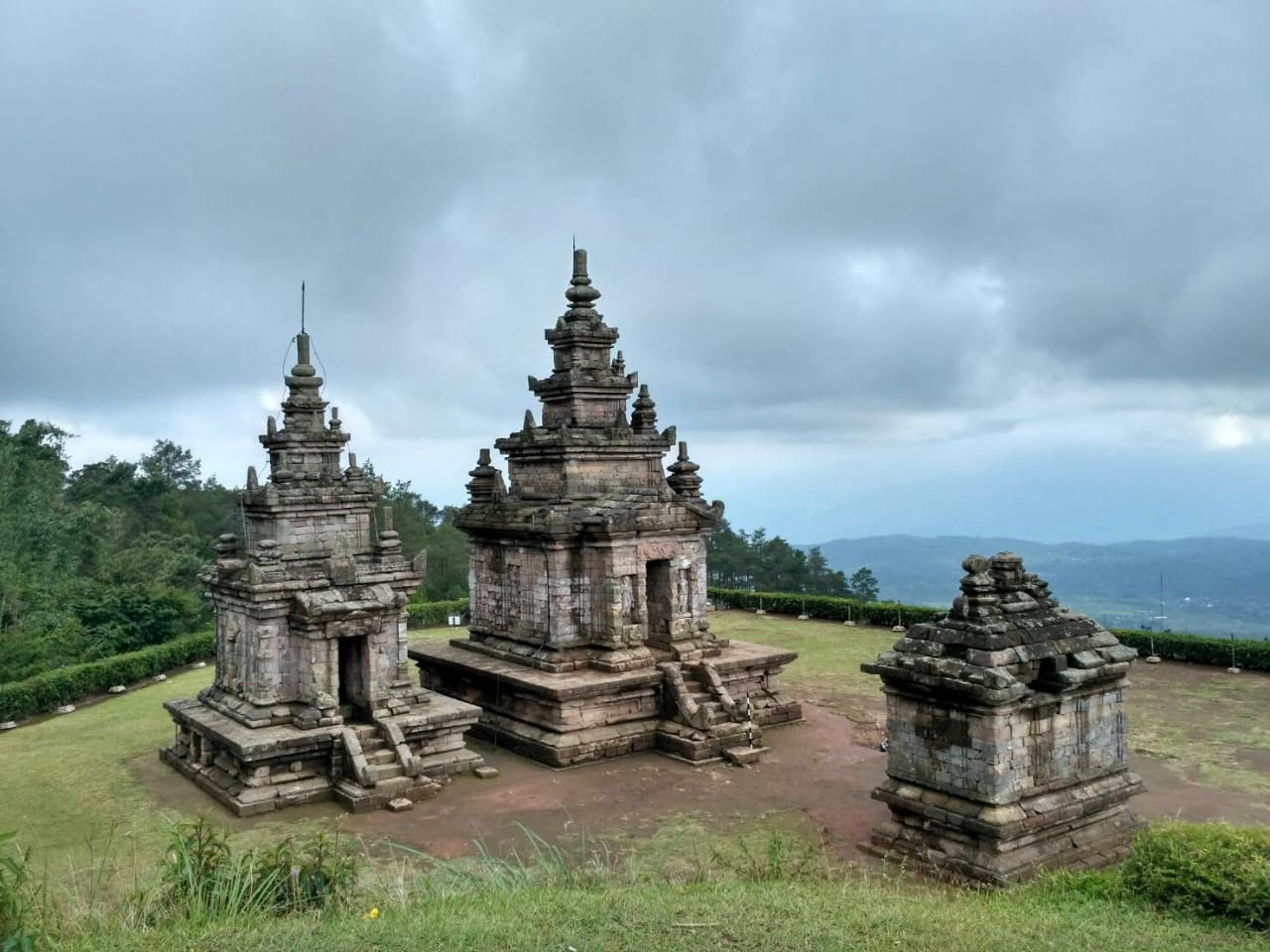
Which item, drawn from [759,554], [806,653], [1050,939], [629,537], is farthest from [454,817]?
[759,554]

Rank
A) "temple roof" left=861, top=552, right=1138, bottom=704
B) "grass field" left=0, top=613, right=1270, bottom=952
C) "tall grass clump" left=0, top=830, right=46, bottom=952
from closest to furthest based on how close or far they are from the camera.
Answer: "tall grass clump" left=0, top=830, right=46, bottom=952 < "grass field" left=0, top=613, right=1270, bottom=952 < "temple roof" left=861, top=552, right=1138, bottom=704

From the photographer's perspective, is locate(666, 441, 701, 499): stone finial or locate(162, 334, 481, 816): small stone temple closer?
locate(162, 334, 481, 816): small stone temple

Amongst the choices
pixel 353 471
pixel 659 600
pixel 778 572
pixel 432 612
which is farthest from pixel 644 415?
pixel 778 572

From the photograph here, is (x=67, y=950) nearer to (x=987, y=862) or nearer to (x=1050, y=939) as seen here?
(x=1050, y=939)

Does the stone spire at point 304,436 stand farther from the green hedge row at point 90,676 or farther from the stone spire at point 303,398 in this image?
the green hedge row at point 90,676

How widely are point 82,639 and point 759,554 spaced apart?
3652cm

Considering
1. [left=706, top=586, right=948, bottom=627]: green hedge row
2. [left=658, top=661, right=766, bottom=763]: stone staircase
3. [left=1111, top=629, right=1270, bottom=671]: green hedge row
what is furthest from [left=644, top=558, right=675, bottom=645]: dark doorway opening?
[left=1111, top=629, right=1270, bottom=671]: green hedge row

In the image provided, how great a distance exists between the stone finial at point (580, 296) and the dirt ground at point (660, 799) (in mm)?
9228

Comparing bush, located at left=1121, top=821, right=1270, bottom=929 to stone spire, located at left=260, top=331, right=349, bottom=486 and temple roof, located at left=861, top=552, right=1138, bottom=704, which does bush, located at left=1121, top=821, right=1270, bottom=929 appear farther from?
stone spire, located at left=260, top=331, right=349, bottom=486

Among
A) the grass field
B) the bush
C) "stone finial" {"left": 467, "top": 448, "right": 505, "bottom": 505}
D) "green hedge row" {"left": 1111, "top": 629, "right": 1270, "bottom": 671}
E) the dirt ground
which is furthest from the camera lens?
"green hedge row" {"left": 1111, "top": 629, "right": 1270, "bottom": 671}

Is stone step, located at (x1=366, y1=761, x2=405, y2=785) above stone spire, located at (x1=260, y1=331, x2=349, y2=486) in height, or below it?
below

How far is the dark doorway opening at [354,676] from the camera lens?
1814cm

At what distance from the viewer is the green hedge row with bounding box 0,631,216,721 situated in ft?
78.8

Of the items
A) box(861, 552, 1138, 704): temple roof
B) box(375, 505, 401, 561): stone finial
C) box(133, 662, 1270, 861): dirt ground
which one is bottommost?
box(133, 662, 1270, 861): dirt ground
